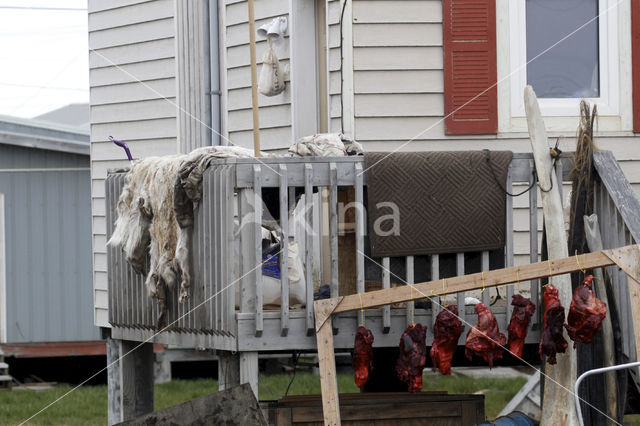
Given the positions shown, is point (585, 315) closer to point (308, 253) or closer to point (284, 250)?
point (308, 253)

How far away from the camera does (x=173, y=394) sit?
12.9 meters

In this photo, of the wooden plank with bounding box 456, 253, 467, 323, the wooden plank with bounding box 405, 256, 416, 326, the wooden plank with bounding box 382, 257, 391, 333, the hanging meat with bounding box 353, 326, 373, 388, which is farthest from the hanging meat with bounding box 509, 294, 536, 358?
the hanging meat with bounding box 353, 326, 373, 388

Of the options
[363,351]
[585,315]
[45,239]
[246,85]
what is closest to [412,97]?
[246,85]

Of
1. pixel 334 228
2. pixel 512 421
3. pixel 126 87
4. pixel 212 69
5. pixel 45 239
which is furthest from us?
pixel 45 239

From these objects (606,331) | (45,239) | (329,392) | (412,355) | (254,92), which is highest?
(254,92)

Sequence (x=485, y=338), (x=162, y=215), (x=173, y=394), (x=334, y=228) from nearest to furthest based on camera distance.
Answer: (x=485, y=338) < (x=334, y=228) < (x=162, y=215) < (x=173, y=394)

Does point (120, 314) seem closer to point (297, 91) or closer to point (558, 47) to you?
point (297, 91)

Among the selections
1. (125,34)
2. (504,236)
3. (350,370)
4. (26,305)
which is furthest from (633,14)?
(26,305)

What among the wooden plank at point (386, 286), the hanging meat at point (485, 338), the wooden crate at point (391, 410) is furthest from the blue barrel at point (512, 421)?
the wooden plank at point (386, 286)

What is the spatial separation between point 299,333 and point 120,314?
2162mm

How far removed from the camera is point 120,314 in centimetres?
782

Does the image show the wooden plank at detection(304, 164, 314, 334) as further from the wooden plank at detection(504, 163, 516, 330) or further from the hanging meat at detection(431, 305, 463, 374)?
the wooden plank at detection(504, 163, 516, 330)

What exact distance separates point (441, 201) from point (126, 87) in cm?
554

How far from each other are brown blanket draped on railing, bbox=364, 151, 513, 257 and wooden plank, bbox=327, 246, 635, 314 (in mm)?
481
